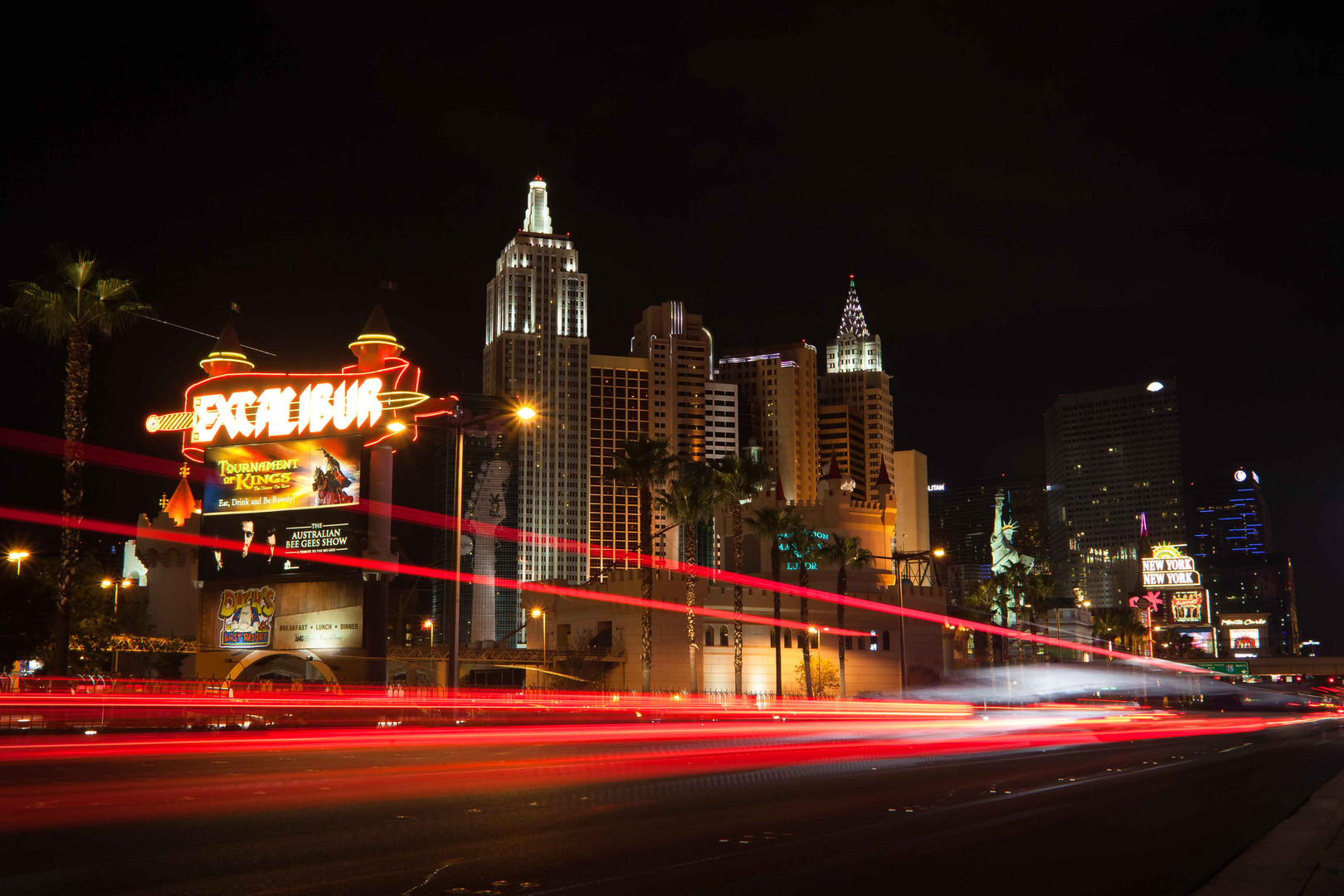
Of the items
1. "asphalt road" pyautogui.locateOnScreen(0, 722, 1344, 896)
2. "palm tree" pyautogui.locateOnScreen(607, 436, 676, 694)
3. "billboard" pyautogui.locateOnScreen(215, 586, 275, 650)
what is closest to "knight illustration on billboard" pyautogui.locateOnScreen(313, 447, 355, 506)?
"billboard" pyautogui.locateOnScreen(215, 586, 275, 650)

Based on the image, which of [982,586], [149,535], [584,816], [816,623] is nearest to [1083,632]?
[982,586]

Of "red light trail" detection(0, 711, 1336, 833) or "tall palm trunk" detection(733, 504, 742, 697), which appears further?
"tall palm trunk" detection(733, 504, 742, 697)

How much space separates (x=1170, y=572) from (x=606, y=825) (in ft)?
571

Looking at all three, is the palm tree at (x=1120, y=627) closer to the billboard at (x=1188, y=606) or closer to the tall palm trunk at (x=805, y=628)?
the billboard at (x=1188, y=606)

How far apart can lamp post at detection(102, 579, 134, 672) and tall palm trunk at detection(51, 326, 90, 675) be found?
2128 cm

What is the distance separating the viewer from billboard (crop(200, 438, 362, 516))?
54812 mm

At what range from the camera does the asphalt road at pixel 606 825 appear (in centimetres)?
1016

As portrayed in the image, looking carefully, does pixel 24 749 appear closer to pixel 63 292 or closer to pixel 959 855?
pixel 959 855

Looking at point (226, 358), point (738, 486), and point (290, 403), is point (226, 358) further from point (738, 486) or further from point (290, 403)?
point (738, 486)

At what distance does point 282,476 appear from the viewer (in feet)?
183

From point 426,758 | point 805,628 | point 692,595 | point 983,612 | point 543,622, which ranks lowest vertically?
point 426,758

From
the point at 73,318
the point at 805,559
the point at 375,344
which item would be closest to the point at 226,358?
the point at 375,344

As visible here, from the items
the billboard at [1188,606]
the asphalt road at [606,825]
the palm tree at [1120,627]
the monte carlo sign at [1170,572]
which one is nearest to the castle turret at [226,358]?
the asphalt road at [606,825]

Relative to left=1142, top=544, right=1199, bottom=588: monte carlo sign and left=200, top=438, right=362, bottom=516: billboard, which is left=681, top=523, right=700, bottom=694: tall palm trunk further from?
left=1142, top=544, right=1199, bottom=588: monte carlo sign
